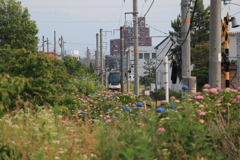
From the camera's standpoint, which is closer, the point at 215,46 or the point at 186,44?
the point at 215,46

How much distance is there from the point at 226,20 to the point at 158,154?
13003 millimetres

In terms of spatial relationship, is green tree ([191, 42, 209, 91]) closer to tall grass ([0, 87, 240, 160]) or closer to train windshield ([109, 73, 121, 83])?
train windshield ([109, 73, 121, 83])

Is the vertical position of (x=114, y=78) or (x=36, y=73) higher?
(x=36, y=73)

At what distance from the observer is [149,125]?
5906mm

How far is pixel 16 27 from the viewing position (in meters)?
47.0

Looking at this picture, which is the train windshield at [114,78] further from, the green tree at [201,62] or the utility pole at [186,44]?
the utility pole at [186,44]

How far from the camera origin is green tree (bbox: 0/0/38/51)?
1847 inches

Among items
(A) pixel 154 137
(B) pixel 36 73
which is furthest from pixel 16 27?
(A) pixel 154 137

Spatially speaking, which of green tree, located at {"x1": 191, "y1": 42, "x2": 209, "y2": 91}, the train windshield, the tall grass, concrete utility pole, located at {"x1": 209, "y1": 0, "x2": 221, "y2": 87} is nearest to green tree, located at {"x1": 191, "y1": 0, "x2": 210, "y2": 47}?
green tree, located at {"x1": 191, "y1": 42, "x2": 209, "y2": 91}

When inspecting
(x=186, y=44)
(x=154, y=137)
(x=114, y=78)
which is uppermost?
(x=186, y=44)

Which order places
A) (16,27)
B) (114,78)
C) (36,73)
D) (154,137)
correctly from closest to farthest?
(154,137)
(36,73)
(16,27)
(114,78)

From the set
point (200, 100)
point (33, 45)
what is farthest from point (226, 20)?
point (33, 45)

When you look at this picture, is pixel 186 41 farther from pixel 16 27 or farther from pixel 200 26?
pixel 16 27

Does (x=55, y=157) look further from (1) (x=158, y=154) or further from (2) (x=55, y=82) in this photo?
(2) (x=55, y=82)
